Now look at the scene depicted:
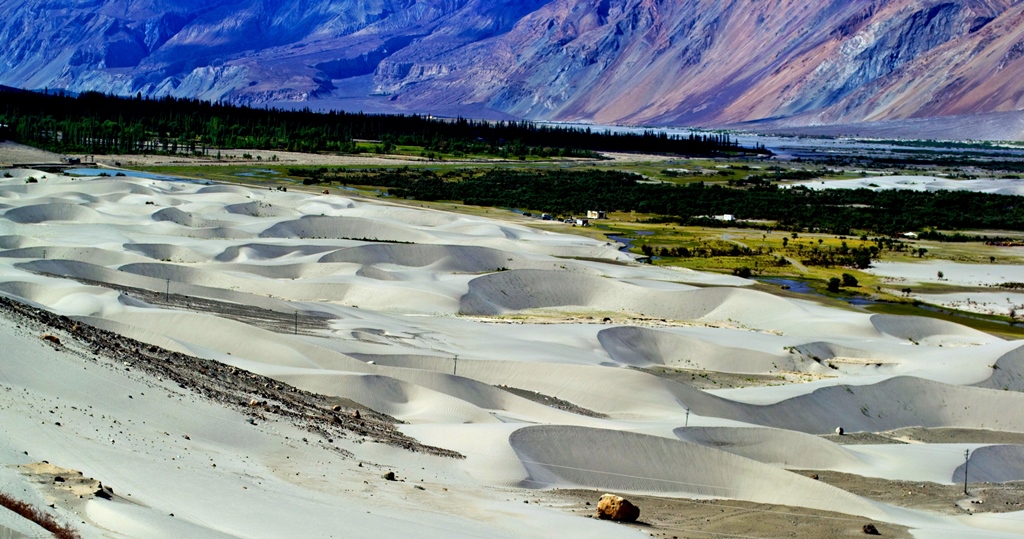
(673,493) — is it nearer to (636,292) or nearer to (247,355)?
(247,355)

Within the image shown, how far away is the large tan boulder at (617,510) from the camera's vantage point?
22.5 metres

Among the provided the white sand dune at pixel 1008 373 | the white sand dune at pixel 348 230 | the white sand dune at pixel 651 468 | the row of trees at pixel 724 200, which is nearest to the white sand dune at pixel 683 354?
the white sand dune at pixel 1008 373

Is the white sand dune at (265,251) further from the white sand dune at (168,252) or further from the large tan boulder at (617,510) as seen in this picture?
the large tan boulder at (617,510)

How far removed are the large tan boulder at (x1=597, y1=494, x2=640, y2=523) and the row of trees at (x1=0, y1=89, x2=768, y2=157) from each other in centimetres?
12525

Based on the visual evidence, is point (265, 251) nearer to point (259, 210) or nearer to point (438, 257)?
point (438, 257)

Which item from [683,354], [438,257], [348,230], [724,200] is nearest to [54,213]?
[348,230]

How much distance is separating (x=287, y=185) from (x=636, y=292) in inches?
2456

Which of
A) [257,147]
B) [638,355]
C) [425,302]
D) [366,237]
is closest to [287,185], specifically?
[366,237]

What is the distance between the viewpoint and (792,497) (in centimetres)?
2625

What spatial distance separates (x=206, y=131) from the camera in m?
164

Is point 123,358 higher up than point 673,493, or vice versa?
point 123,358

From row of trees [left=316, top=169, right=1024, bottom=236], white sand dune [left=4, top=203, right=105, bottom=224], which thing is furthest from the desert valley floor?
row of trees [left=316, top=169, right=1024, bottom=236]

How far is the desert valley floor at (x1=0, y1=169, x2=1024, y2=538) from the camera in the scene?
20.5 meters

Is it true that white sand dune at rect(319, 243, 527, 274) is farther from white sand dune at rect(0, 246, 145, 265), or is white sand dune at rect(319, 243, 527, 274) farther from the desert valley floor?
white sand dune at rect(0, 246, 145, 265)
